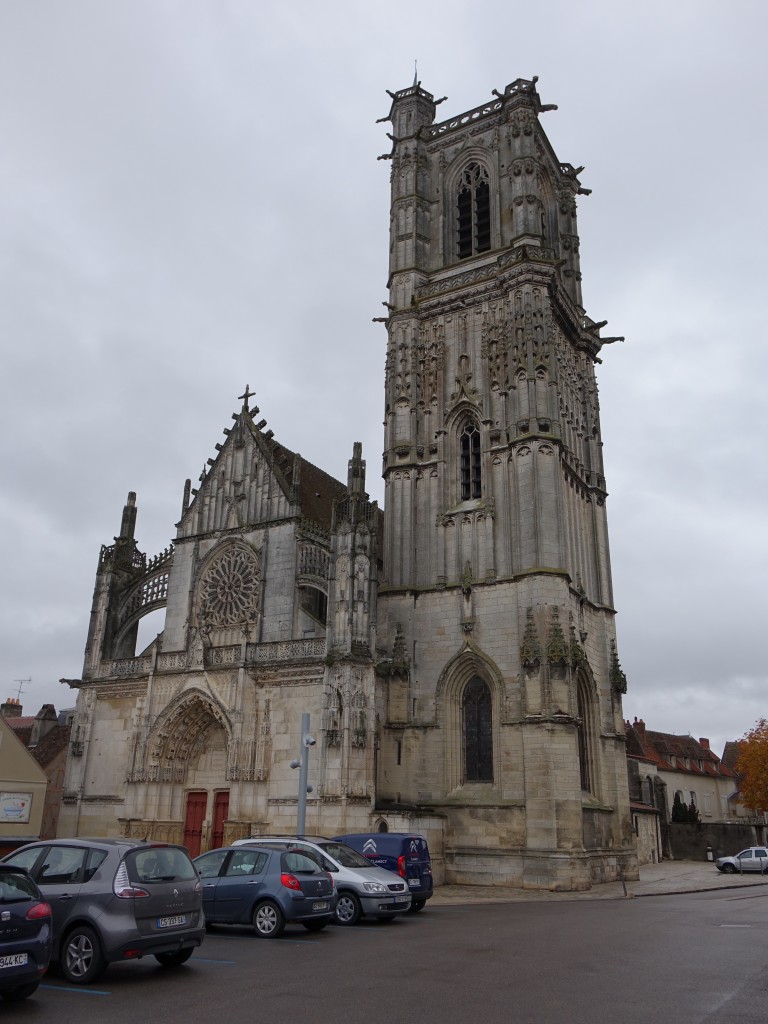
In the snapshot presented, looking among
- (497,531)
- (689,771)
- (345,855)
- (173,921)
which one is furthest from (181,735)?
(689,771)

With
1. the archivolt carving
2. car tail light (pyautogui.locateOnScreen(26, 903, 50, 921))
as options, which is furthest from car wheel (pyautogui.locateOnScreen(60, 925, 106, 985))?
the archivolt carving

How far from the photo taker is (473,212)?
116 ft

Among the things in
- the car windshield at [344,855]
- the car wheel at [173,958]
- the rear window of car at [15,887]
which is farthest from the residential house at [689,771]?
the rear window of car at [15,887]

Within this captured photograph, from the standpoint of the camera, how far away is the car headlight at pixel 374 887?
1475cm

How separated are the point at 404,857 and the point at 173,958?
299 inches

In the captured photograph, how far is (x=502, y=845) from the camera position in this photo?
24953mm

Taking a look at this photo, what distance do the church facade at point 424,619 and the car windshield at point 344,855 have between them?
8.30m

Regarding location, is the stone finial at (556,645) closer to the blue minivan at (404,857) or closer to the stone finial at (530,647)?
the stone finial at (530,647)

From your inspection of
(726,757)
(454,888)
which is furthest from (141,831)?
(726,757)

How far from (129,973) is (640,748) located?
44.1 metres

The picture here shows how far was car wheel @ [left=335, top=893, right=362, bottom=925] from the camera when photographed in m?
14.8

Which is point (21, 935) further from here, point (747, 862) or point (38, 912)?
point (747, 862)

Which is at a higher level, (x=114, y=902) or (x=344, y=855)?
(x=344, y=855)

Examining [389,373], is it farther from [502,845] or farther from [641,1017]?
[641,1017]
